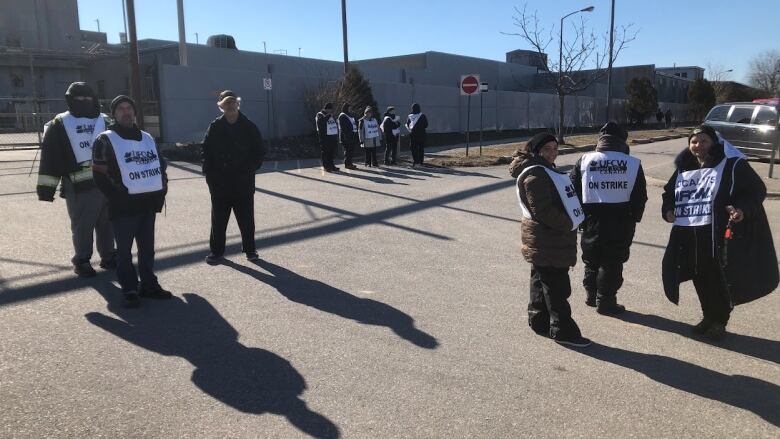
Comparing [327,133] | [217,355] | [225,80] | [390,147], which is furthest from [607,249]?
[225,80]

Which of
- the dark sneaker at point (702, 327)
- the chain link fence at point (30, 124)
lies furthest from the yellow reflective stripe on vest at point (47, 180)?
the chain link fence at point (30, 124)

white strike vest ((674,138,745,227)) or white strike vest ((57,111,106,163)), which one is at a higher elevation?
white strike vest ((57,111,106,163))

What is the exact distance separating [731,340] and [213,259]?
197 inches

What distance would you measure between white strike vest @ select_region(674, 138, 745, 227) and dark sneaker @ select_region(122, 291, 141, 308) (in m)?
4.49

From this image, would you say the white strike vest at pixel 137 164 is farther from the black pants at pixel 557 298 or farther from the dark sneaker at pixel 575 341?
the dark sneaker at pixel 575 341

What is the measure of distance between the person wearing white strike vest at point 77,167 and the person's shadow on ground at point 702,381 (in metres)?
4.73

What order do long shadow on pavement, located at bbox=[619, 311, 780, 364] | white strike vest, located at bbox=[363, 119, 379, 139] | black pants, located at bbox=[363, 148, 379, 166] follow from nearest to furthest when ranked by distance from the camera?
long shadow on pavement, located at bbox=[619, 311, 780, 364]
white strike vest, located at bbox=[363, 119, 379, 139]
black pants, located at bbox=[363, 148, 379, 166]

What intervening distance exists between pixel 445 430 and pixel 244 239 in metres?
4.02

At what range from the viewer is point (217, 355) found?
405 cm

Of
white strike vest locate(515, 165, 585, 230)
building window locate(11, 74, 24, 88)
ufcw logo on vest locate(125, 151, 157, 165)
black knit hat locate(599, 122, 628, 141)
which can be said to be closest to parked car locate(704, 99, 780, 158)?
black knit hat locate(599, 122, 628, 141)

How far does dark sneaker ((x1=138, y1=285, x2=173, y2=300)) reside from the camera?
5.20 meters

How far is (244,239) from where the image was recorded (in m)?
6.52

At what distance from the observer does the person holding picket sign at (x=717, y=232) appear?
4.15 meters

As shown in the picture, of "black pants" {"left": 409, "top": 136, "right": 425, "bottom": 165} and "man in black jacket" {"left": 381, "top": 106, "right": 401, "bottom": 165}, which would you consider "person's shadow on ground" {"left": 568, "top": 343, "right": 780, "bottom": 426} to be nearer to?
"black pants" {"left": 409, "top": 136, "right": 425, "bottom": 165}
